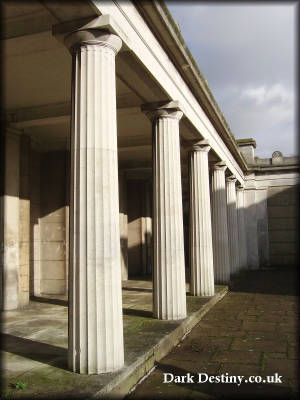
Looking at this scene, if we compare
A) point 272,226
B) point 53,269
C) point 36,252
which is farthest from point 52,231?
point 272,226

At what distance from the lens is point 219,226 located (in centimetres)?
1445

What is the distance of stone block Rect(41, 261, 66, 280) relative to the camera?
1242 centimetres

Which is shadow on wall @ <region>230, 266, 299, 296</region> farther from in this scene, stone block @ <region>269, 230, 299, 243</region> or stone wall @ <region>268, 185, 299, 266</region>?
stone block @ <region>269, 230, 299, 243</region>

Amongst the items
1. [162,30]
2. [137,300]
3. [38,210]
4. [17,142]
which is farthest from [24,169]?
[162,30]

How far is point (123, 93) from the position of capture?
8734 mm

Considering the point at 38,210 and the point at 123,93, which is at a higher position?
the point at 123,93

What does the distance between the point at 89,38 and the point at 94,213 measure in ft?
7.68

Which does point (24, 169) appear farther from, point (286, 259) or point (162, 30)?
point (286, 259)

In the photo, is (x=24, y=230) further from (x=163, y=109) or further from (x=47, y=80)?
(x=163, y=109)

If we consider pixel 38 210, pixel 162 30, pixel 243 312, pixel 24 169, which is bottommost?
pixel 243 312

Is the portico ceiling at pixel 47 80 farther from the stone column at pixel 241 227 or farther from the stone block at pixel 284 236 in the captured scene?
the stone block at pixel 284 236

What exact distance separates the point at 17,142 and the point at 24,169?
784 mm

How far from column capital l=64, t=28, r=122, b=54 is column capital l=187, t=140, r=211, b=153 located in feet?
→ 20.9

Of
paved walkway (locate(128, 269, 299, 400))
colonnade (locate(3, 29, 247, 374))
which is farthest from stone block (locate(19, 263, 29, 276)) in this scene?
colonnade (locate(3, 29, 247, 374))
